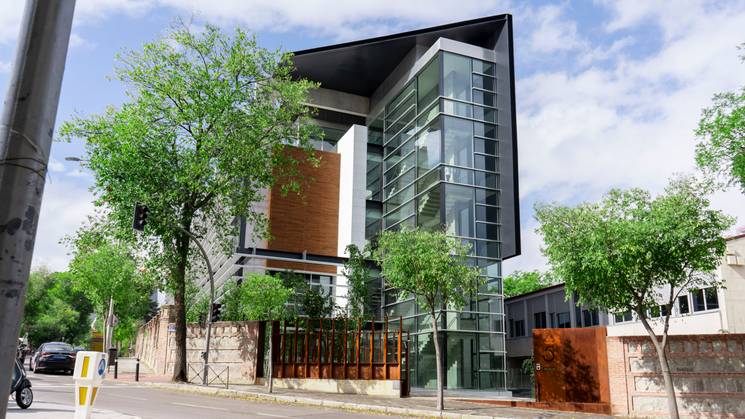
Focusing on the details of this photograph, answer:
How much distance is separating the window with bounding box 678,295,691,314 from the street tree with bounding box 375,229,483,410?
57.9 feet

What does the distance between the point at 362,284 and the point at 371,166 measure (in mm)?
11644

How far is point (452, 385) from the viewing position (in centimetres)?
2814

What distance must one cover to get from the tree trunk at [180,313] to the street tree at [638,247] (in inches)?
621

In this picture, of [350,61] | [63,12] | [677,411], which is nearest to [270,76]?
[350,61]

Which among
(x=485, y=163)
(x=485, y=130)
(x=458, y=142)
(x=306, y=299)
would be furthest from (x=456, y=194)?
(x=306, y=299)

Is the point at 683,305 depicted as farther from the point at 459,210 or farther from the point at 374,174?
the point at 374,174

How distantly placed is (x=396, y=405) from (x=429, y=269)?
14.1ft

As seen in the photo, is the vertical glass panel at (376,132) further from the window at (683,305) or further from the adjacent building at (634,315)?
the window at (683,305)

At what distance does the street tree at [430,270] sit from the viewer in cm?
1947

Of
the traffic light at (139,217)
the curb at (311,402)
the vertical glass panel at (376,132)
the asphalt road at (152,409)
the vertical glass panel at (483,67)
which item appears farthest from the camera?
the vertical glass panel at (376,132)

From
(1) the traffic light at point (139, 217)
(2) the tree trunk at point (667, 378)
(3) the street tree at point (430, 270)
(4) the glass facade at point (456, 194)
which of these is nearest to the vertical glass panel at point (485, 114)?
(4) the glass facade at point (456, 194)

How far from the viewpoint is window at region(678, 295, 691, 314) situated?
3212 centimetres

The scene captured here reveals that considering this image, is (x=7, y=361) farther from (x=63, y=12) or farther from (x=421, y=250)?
(x=421, y=250)

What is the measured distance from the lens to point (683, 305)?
3244 centimetres
